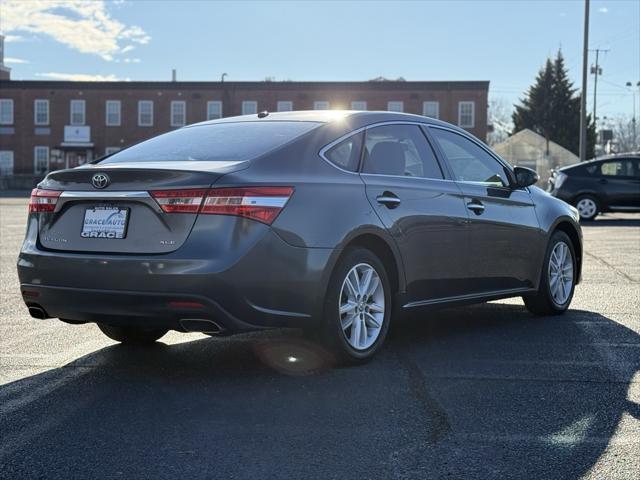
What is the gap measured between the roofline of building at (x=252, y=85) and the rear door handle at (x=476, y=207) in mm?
52547

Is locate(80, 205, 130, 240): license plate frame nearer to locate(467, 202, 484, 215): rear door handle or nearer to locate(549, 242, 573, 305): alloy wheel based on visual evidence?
locate(467, 202, 484, 215): rear door handle

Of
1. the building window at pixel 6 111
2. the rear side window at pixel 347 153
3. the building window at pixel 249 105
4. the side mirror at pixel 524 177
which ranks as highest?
the building window at pixel 249 105

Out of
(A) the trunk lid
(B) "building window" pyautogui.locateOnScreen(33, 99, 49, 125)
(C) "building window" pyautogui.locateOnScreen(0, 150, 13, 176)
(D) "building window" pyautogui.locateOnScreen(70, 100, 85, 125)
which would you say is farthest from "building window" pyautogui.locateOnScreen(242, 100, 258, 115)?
(A) the trunk lid

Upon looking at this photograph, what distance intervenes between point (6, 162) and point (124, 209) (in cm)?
6019

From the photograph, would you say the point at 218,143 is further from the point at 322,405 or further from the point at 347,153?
the point at 322,405

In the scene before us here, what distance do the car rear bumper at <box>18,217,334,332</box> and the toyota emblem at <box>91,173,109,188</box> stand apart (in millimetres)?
403

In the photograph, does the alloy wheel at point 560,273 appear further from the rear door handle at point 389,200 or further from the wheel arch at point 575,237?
the rear door handle at point 389,200

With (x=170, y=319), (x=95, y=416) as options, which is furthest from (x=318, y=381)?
(x=95, y=416)

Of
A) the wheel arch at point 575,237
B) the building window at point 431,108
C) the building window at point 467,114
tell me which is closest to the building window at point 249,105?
the building window at point 431,108

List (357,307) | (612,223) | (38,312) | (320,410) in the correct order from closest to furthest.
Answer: (320,410) < (38,312) < (357,307) < (612,223)

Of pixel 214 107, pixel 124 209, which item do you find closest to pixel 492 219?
pixel 124 209

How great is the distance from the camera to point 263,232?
4.54 meters

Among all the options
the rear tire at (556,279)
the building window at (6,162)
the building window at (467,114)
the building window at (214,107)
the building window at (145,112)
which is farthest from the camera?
the building window at (6,162)

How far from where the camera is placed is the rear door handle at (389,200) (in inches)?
210
